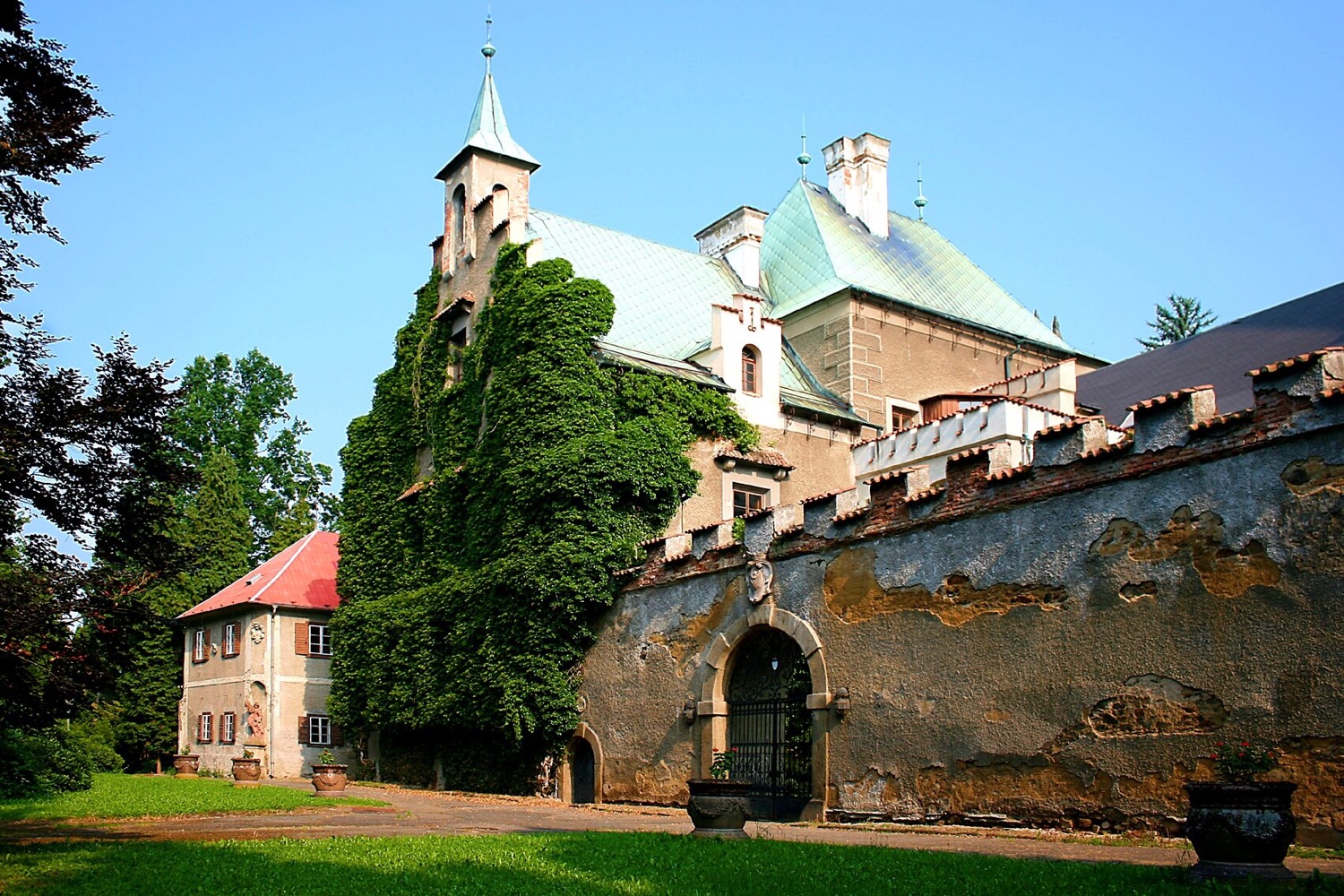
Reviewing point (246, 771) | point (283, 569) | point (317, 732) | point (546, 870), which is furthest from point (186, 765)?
point (546, 870)

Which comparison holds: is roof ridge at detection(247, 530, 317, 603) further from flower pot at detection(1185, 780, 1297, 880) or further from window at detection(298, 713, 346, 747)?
flower pot at detection(1185, 780, 1297, 880)

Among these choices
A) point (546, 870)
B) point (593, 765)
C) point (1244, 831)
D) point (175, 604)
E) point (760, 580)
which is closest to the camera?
point (1244, 831)

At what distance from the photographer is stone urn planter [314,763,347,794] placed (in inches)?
911

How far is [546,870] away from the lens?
10281 mm

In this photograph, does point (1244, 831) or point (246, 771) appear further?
point (246, 771)

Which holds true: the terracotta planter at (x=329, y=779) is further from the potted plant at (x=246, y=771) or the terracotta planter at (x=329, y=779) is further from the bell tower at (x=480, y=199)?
the bell tower at (x=480, y=199)

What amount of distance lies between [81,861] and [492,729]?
14.5 m

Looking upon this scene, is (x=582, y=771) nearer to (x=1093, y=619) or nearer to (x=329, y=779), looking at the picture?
(x=329, y=779)

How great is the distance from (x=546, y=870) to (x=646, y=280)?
22.9m

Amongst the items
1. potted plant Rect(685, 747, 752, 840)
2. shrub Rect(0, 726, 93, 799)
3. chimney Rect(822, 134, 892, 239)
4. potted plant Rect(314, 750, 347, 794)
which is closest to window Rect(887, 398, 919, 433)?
chimney Rect(822, 134, 892, 239)

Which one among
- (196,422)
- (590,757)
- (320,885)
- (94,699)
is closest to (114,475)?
(94,699)

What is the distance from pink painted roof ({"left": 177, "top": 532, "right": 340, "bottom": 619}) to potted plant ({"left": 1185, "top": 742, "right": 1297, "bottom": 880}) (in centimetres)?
3250

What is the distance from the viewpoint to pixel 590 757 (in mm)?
24188

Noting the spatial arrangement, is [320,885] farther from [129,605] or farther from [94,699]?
[94,699]
